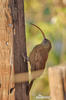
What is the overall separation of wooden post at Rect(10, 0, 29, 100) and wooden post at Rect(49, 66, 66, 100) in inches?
28.1

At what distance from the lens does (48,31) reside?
688cm

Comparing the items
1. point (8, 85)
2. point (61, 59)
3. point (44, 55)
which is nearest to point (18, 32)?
point (8, 85)

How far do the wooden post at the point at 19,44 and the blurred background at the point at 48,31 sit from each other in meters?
3.72

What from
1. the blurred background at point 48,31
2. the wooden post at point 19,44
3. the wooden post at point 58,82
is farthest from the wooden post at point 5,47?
the blurred background at point 48,31

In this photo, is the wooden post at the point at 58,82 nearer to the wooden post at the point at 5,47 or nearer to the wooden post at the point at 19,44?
the wooden post at the point at 19,44

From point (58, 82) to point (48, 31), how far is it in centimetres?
402

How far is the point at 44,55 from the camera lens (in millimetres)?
2945

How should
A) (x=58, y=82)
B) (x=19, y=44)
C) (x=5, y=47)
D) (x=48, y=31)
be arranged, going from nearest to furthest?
1. (x=5, y=47)
2. (x=19, y=44)
3. (x=58, y=82)
4. (x=48, y=31)

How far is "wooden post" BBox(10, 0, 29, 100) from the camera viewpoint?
2.18m

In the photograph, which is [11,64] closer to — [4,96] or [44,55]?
[4,96]

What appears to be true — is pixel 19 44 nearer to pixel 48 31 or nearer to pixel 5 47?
pixel 5 47

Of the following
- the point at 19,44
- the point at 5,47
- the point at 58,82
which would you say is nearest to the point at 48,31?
A: the point at 58,82

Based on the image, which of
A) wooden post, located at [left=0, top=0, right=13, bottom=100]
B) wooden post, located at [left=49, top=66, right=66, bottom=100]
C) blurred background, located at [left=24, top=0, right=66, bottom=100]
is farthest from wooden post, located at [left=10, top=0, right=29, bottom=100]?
blurred background, located at [left=24, top=0, right=66, bottom=100]

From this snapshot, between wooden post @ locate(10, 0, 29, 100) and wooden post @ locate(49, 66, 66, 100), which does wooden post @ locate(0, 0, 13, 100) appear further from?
wooden post @ locate(49, 66, 66, 100)
